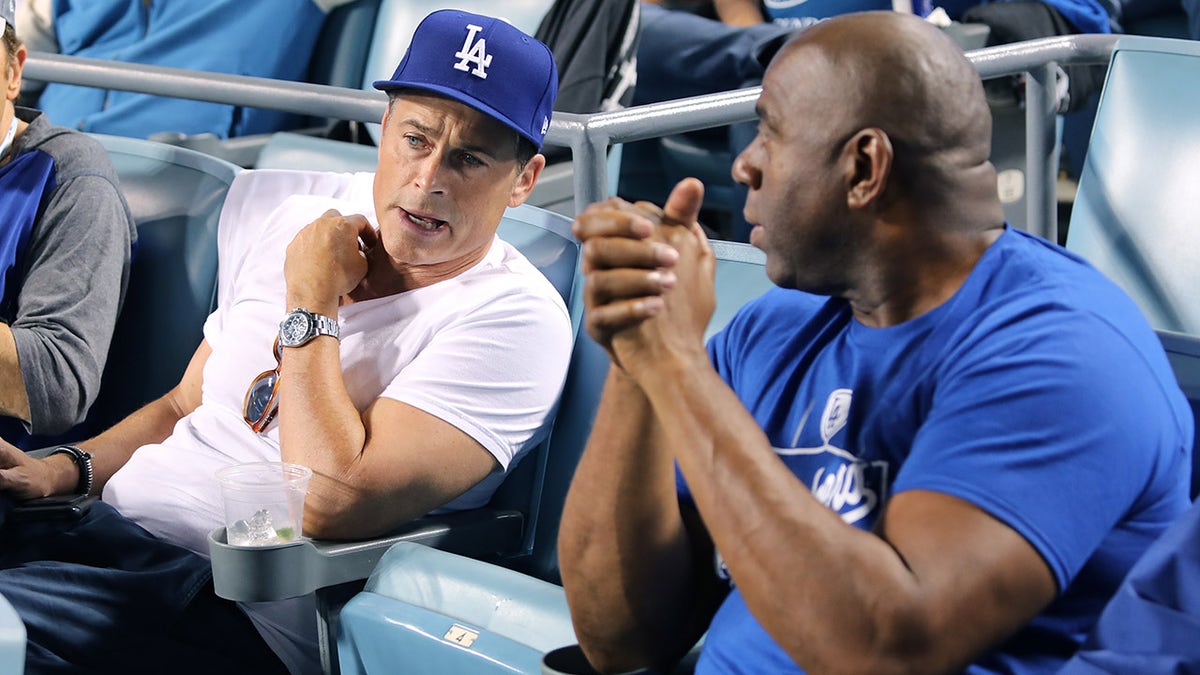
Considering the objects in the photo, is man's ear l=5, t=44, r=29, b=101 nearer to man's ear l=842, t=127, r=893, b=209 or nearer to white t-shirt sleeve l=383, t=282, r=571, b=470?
white t-shirt sleeve l=383, t=282, r=571, b=470

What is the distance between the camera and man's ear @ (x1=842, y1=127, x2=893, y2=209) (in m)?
1.12

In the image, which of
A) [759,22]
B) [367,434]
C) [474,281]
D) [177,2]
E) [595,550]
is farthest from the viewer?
[177,2]

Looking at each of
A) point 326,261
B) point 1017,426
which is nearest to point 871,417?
point 1017,426

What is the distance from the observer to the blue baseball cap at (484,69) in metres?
1.80

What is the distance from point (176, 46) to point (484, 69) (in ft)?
7.07

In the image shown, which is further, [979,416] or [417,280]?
[417,280]

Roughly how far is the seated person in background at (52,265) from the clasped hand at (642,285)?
1146mm

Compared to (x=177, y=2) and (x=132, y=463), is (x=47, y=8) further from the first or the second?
(x=132, y=463)

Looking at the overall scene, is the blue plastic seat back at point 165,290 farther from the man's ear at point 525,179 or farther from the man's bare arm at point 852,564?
the man's bare arm at point 852,564

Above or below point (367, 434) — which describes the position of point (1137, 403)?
above

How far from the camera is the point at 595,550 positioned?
1279mm

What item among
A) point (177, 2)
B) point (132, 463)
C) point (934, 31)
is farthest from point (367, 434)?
point (177, 2)

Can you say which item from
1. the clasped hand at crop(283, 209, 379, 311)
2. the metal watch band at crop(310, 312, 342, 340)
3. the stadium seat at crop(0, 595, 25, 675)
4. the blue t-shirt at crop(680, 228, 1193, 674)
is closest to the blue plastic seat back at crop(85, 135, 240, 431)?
the clasped hand at crop(283, 209, 379, 311)

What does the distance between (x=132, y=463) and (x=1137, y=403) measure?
137 centimetres
